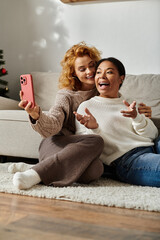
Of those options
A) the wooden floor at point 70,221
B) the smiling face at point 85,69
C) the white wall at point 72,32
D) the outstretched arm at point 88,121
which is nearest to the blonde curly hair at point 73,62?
the smiling face at point 85,69

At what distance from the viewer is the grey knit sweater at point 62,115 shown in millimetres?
1825

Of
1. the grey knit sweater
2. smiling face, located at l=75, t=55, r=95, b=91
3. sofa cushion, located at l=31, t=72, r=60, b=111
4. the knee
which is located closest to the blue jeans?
the knee

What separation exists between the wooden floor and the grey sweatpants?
9.2 inches

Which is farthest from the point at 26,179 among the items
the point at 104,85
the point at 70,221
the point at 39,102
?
the point at 39,102

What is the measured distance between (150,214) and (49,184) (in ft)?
1.90

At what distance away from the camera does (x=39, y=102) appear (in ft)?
10.9

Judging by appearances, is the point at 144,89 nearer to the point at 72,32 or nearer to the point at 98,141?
the point at 72,32

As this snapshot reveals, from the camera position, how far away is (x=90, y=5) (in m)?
3.59

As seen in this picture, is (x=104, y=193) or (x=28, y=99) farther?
(x=28, y=99)

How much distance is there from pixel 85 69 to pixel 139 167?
64cm

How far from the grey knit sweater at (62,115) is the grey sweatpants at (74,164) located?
0.12 meters

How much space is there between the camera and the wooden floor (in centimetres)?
112

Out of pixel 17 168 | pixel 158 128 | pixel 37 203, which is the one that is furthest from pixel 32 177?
pixel 158 128

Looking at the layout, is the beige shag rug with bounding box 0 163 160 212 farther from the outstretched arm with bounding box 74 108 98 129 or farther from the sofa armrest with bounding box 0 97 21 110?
the sofa armrest with bounding box 0 97 21 110
